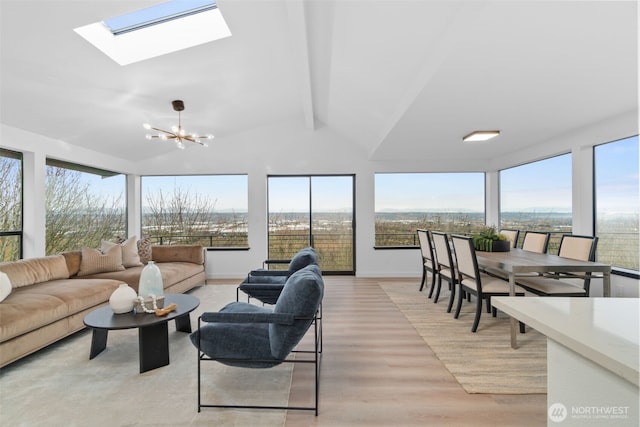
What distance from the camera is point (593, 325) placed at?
0.80 m

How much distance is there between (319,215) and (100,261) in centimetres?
369

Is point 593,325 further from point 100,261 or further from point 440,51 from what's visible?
point 100,261

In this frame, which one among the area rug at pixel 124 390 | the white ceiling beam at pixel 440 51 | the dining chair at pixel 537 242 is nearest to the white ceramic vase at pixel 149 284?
the area rug at pixel 124 390

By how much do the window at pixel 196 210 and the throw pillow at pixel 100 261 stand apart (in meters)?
1.98

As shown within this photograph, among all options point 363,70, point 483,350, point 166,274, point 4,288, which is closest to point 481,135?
point 363,70

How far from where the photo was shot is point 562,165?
4484 mm

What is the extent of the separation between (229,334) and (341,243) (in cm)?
435

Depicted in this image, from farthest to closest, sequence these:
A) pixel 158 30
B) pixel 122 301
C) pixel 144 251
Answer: pixel 144 251, pixel 158 30, pixel 122 301

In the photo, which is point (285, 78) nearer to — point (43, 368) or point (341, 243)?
point (341, 243)

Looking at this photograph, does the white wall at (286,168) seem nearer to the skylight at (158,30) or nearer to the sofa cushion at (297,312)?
the skylight at (158,30)

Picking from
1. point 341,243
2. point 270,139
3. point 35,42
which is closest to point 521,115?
point 341,243

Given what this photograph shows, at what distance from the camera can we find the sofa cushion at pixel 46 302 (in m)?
2.36

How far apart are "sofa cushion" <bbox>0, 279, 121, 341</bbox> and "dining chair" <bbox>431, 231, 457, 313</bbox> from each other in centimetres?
397

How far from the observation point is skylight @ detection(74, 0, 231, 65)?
9.47 ft
